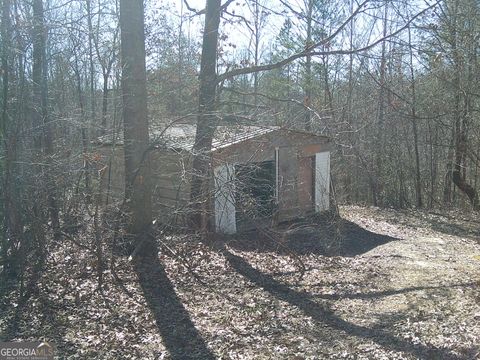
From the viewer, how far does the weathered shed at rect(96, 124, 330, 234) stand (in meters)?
8.13

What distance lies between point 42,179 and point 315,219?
9587 millimetres

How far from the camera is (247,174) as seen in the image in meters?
8.73

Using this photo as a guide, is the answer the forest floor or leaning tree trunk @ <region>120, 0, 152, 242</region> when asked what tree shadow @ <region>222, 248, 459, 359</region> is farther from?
leaning tree trunk @ <region>120, 0, 152, 242</region>

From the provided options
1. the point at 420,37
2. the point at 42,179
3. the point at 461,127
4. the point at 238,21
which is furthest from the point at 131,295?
the point at 461,127

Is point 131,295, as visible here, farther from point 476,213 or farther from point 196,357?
point 476,213

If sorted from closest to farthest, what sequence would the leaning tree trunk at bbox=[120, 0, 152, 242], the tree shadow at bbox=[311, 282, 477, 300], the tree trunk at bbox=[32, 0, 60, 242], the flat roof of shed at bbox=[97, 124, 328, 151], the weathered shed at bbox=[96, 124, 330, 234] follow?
the tree trunk at bbox=[32, 0, 60, 242]
the tree shadow at bbox=[311, 282, 477, 300]
the flat roof of shed at bbox=[97, 124, 328, 151]
the leaning tree trunk at bbox=[120, 0, 152, 242]
the weathered shed at bbox=[96, 124, 330, 234]

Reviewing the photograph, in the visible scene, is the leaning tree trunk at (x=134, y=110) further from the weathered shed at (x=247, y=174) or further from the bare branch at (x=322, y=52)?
the bare branch at (x=322, y=52)

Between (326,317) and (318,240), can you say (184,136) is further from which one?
(318,240)

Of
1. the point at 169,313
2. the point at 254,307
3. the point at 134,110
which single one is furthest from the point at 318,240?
the point at 169,313

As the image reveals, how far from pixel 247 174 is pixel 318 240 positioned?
3478mm

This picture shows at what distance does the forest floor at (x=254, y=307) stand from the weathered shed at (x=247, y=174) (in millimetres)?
1049

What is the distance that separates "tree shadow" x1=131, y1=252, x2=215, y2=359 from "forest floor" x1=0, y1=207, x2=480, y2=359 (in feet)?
0.07

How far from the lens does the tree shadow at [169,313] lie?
481cm

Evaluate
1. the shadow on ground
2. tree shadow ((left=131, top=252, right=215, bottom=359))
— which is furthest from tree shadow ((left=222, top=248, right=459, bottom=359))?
tree shadow ((left=131, top=252, right=215, bottom=359))
